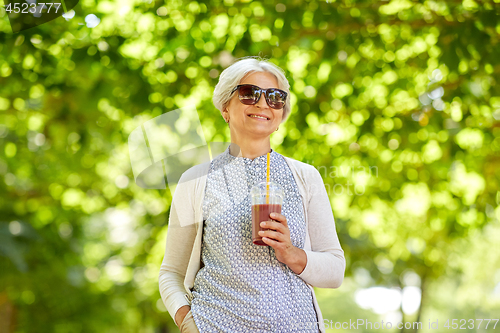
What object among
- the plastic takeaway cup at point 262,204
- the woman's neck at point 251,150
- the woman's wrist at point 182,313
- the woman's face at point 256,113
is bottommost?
the woman's wrist at point 182,313

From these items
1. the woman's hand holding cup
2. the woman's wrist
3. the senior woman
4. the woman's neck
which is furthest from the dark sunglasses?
the woman's wrist

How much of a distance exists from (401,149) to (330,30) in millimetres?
1408

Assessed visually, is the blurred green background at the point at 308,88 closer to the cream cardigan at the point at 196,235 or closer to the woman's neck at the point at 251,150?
the cream cardigan at the point at 196,235

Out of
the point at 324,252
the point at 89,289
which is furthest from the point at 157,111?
the point at 89,289

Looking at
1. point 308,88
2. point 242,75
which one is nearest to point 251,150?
point 242,75

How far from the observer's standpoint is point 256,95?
1.71 m

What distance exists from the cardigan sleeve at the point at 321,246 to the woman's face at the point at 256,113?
0.25 metres

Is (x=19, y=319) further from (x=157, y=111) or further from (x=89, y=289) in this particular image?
(x=157, y=111)

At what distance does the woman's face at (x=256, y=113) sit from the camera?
1.71m

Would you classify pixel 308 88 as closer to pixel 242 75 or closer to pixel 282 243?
pixel 242 75

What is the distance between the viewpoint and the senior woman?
1.56 m

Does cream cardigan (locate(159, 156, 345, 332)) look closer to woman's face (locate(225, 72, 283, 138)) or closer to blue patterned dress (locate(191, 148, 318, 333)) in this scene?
blue patterned dress (locate(191, 148, 318, 333))

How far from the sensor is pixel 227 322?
155 centimetres

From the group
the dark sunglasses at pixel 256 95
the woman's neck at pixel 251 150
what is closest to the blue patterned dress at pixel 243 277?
the woman's neck at pixel 251 150
